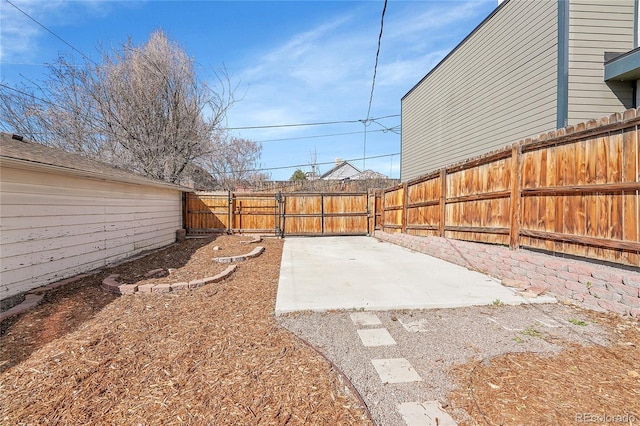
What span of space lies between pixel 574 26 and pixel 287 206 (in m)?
8.84

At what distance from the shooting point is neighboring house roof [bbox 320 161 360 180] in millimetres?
29719

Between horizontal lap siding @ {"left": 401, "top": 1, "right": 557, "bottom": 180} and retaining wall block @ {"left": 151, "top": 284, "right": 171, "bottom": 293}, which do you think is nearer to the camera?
retaining wall block @ {"left": 151, "top": 284, "right": 171, "bottom": 293}

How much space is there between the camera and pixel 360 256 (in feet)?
22.3

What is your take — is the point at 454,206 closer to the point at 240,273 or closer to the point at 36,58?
the point at 240,273

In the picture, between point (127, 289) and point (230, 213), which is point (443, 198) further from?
point (230, 213)

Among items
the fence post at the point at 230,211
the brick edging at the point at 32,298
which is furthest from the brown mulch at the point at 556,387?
the fence post at the point at 230,211

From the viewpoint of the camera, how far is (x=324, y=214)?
37.3 feet

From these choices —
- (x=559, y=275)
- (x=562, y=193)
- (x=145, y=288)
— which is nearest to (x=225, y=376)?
(x=145, y=288)

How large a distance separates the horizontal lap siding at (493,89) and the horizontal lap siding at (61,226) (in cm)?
834

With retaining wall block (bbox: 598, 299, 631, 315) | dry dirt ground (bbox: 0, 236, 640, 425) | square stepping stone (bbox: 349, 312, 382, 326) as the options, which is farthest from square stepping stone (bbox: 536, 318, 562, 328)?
square stepping stone (bbox: 349, 312, 382, 326)

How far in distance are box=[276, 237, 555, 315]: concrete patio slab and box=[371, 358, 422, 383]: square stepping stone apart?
1083 mm

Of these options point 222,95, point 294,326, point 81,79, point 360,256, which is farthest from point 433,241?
point 81,79

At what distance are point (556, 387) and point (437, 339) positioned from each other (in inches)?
34.3

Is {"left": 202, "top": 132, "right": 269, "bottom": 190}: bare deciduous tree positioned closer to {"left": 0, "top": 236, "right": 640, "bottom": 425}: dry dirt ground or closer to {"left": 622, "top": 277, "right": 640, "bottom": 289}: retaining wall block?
{"left": 0, "top": 236, "right": 640, "bottom": 425}: dry dirt ground
